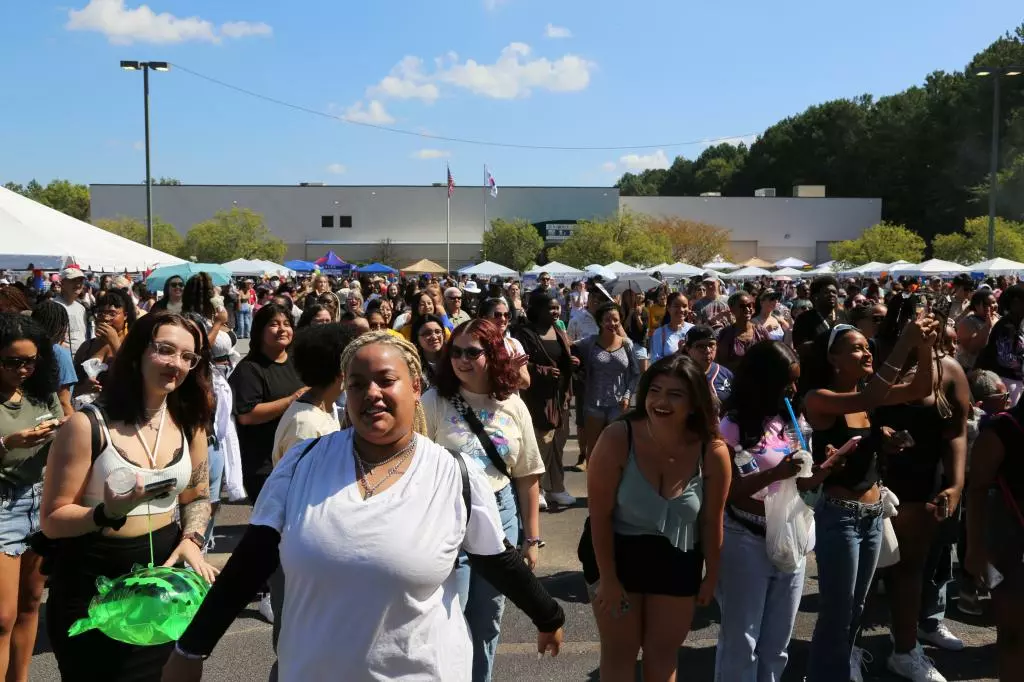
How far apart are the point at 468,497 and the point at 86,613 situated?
1615mm

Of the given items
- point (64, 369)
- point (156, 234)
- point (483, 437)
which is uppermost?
point (156, 234)

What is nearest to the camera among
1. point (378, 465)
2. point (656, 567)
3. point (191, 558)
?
point (378, 465)

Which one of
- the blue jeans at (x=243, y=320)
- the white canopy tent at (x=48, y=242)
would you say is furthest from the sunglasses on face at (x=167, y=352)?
the blue jeans at (x=243, y=320)

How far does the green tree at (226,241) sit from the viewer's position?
57906 millimetres

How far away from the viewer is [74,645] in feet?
10.4

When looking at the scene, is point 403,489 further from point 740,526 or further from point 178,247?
point 178,247

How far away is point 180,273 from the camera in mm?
20500

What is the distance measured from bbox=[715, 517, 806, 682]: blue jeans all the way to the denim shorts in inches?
121

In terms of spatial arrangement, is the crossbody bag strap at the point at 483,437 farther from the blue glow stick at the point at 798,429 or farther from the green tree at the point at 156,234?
the green tree at the point at 156,234

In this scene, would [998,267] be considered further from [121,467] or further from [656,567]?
[121,467]

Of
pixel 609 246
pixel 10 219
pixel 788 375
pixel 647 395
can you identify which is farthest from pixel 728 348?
pixel 609 246

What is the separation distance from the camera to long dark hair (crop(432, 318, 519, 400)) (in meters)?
4.45

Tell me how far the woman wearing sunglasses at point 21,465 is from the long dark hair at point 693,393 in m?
2.55

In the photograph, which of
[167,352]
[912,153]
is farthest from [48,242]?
[912,153]
